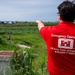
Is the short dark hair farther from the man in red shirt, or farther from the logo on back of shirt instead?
the logo on back of shirt

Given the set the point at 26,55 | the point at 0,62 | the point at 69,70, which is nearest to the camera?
the point at 69,70

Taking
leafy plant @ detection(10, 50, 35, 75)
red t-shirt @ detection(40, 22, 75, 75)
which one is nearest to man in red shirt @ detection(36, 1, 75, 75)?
red t-shirt @ detection(40, 22, 75, 75)

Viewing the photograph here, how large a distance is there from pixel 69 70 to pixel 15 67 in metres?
2.99

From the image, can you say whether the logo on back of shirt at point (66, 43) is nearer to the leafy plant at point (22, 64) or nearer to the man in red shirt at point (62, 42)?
the man in red shirt at point (62, 42)

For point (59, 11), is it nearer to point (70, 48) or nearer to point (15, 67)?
point (70, 48)

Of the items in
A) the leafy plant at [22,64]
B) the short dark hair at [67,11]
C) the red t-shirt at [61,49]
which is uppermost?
the short dark hair at [67,11]

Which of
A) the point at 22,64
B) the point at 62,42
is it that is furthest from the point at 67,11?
the point at 22,64

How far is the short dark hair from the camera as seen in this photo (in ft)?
11.0

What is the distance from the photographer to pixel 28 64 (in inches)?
243

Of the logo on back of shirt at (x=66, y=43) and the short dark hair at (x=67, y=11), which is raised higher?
the short dark hair at (x=67, y=11)

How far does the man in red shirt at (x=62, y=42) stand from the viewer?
3293 mm

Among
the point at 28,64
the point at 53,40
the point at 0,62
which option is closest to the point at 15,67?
the point at 28,64

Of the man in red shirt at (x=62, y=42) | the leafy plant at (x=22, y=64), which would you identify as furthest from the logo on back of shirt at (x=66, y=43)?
the leafy plant at (x=22, y=64)

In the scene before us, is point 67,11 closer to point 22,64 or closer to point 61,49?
point 61,49
